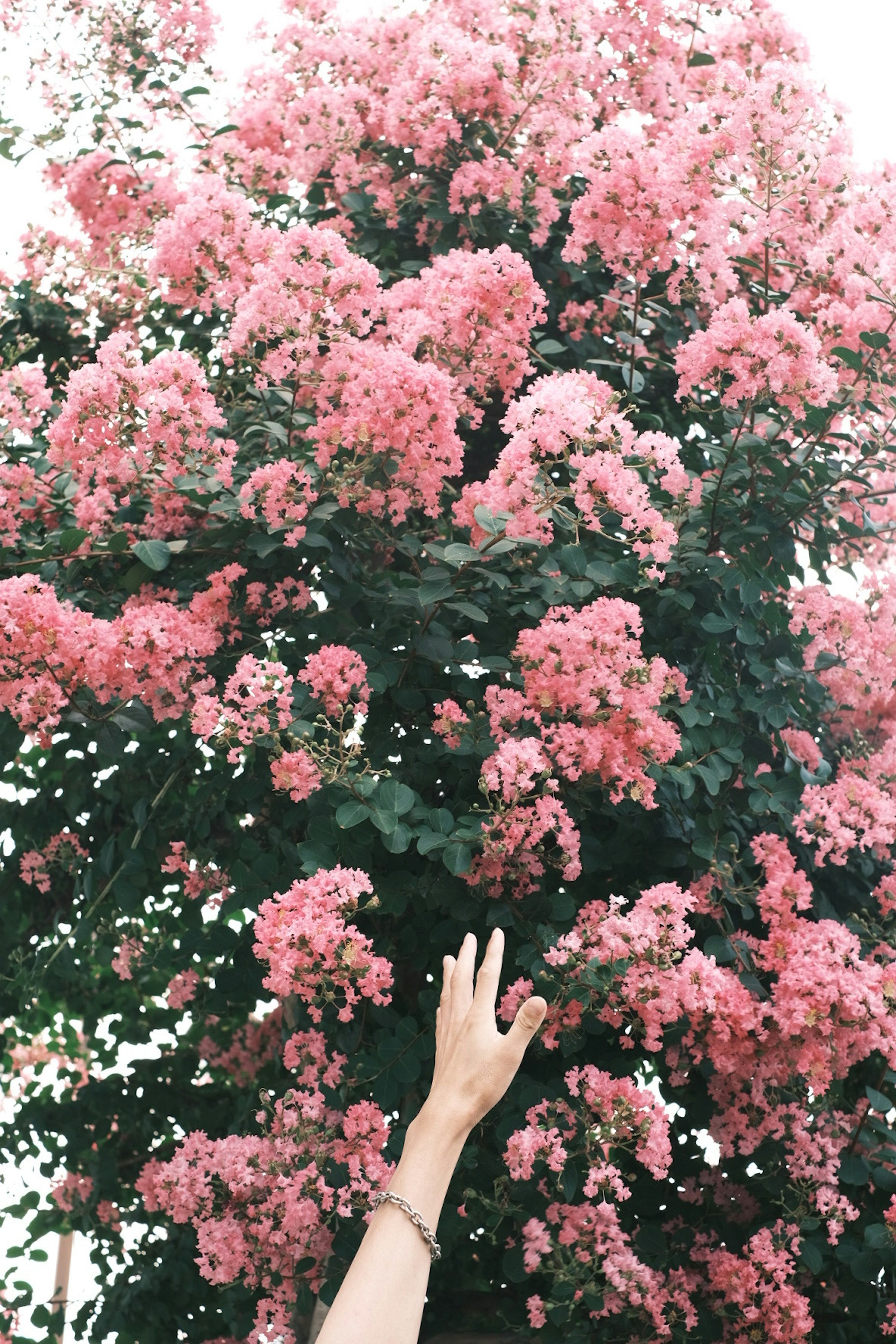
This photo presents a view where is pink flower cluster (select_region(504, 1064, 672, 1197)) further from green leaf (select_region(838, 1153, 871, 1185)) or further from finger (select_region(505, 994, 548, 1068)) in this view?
finger (select_region(505, 994, 548, 1068))

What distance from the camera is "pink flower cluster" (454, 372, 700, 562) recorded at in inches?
105

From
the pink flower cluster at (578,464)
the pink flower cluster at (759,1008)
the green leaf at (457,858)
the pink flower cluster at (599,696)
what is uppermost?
the pink flower cluster at (578,464)

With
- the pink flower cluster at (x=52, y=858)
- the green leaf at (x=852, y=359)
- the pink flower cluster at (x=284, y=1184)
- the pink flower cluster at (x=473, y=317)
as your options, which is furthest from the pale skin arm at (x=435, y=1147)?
the pink flower cluster at (x=52, y=858)

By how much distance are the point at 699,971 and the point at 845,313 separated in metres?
1.78

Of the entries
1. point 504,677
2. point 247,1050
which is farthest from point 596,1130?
point 247,1050

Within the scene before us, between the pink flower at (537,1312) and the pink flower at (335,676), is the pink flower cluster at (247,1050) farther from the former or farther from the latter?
the pink flower at (335,676)

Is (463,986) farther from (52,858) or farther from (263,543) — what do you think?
(52,858)

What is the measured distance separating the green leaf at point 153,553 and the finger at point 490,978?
53.9 inches

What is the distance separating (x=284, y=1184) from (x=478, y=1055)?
0.98 m

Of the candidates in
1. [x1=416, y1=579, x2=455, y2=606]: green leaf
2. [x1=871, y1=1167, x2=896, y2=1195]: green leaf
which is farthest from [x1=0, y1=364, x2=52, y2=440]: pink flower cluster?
[x1=871, y1=1167, x2=896, y2=1195]: green leaf

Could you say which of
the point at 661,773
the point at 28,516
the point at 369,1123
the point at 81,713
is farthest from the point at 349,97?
the point at 369,1123

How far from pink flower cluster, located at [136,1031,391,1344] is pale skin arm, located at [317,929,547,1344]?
2.51 feet

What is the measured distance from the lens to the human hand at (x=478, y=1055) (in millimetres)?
1816

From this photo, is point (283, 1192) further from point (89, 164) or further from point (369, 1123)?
point (89, 164)
